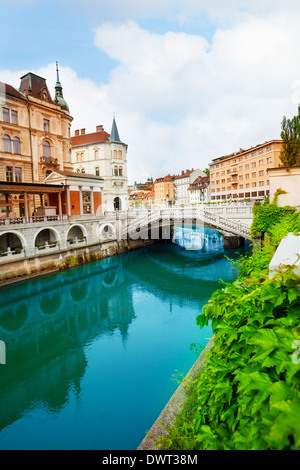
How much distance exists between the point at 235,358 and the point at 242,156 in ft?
218

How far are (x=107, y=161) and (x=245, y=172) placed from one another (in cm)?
3249

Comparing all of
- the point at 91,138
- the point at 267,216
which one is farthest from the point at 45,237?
the point at 91,138

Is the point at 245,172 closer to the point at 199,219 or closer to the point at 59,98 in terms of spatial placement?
the point at 199,219

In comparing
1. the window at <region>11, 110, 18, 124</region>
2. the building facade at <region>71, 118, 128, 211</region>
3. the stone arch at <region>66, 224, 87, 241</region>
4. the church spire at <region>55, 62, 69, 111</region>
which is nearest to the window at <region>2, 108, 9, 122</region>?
the window at <region>11, 110, 18, 124</region>

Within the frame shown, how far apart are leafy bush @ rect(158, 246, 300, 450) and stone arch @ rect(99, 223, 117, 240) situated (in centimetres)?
2821

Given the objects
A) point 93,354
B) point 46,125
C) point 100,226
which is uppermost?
point 46,125

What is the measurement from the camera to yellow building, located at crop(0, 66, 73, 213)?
2931 centimetres

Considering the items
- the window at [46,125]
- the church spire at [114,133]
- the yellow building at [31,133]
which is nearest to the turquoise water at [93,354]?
the yellow building at [31,133]

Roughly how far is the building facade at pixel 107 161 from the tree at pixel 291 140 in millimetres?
29603

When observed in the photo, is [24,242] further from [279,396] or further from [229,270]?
[279,396]

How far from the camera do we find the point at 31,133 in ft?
105

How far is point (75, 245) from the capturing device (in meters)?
27.3

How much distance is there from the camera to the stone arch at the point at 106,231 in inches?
1241

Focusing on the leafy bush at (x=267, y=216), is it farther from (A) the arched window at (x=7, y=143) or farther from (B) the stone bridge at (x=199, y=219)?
(A) the arched window at (x=7, y=143)
